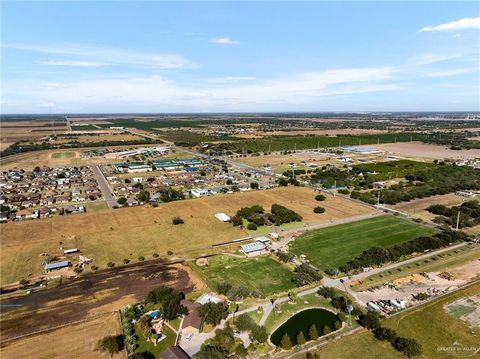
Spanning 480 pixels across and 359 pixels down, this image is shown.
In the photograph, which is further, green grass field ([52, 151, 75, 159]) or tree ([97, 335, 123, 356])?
green grass field ([52, 151, 75, 159])

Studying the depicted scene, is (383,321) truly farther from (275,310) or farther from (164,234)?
(164,234)

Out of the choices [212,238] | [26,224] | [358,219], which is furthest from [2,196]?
[358,219]

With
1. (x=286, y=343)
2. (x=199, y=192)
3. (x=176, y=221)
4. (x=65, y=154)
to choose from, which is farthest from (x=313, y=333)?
(x=65, y=154)

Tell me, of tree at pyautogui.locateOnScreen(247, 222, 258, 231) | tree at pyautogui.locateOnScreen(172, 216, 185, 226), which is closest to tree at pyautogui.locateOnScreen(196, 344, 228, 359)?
tree at pyautogui.locateOnScreen(247, 222, 258, 231)

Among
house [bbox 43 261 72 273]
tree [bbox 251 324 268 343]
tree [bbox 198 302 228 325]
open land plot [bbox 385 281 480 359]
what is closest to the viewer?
open land plot [bbox 385 281 480 359]

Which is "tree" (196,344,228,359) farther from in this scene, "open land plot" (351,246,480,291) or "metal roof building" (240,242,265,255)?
"metal roof building" (240,242,265,255)

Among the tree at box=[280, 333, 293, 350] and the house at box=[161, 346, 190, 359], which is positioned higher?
the house at box=[161, 346, 190, 359]

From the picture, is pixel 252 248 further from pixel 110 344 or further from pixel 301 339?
pixel 110 344
